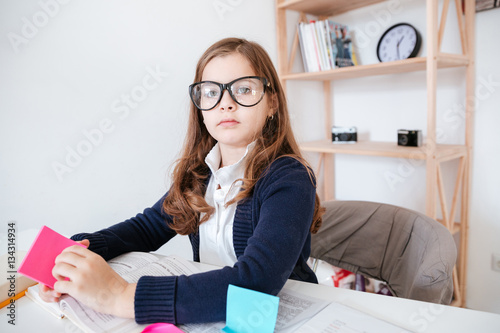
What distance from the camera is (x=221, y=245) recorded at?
103cm

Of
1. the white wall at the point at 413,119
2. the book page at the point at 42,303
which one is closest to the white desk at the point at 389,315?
the book page at the point at 42,303

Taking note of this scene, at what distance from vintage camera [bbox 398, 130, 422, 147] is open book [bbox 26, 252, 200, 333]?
1460mm

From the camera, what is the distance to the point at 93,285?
69 cm

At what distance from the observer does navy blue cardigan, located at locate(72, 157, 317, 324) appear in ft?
2.15

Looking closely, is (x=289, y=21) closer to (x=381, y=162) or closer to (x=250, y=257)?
(x=381, y=162)

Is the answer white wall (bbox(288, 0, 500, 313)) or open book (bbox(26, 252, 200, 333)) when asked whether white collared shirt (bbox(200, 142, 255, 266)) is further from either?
white wall (bbox(288, 0, 500, 313))

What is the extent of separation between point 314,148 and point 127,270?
154 centimetres

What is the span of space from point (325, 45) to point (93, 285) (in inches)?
73.1

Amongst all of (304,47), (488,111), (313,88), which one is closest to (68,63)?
(304,47)

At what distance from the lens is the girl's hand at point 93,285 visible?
2.22 ft

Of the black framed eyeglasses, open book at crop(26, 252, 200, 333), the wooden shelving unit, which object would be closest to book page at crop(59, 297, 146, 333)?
open book at crop(26, 252, 200, 333)

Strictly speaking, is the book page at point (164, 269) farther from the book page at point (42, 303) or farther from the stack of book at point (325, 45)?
the stack of book at point (325, 45)

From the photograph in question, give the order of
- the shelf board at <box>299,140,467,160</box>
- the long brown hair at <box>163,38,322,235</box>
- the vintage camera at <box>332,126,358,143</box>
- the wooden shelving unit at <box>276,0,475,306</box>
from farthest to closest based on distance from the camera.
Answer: the vintage camera at <box>332,126,358,143</box> → the shelf board at <box>299,140,467,160</box> → the wooden shelving unit at <box>276,0,475,306</box> → the long brown hair at <box>163,38,322,235</box>

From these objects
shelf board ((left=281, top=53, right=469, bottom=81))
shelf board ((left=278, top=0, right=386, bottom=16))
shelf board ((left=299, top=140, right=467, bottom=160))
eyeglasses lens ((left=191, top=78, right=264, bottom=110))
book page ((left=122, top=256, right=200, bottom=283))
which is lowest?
book page ((left=122, top=256, right=200, bottom=283))
